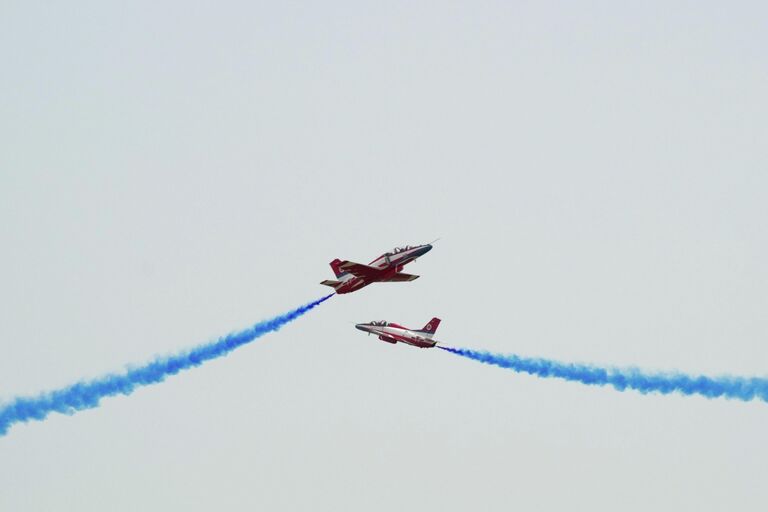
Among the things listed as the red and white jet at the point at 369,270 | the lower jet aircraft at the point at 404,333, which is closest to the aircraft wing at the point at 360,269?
the red and white jet at the point at 369,270

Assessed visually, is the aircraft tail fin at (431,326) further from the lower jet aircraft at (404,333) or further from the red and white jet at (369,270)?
the red and white jet at (369,270)

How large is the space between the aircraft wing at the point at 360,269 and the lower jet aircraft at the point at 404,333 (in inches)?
216

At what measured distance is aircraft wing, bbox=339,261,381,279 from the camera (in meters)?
Result: 108

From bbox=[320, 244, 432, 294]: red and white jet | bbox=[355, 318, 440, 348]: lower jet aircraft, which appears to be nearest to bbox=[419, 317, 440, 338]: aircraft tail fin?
bbox=[355, 318, 440, 348]: lower jet aircraft

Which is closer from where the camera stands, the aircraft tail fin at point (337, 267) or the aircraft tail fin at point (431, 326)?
the aircraft tail fin at point (337, 267)

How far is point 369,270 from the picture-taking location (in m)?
109

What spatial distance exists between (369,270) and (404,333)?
20.4 feet

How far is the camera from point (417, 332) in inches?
4427

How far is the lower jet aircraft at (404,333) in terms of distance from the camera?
11156 cm

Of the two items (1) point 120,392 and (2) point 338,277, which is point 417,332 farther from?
(1) point 120,392

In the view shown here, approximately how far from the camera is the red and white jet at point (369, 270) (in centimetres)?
10844

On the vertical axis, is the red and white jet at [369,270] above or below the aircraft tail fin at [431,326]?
above

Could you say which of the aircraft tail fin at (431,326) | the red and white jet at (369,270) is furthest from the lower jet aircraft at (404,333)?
the red and white jet at (369,270)

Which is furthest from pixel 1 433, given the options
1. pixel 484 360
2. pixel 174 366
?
pixel 484 360
